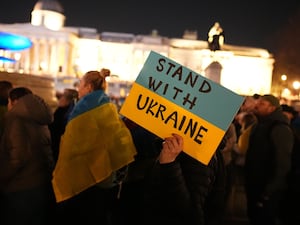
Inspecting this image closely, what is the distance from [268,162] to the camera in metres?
→ 5.06

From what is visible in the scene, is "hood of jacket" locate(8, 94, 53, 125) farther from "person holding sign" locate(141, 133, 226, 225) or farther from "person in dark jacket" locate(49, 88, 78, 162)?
"person holding sign" locate(141, 133, 226, 225)

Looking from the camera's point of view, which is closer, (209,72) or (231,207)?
(231,207)

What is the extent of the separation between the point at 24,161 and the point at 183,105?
6.42 feet

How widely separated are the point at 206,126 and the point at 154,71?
0.47 meters

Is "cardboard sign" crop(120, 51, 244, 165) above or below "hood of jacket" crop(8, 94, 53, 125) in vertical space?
above

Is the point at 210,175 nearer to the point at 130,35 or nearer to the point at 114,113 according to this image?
the point at 114,113

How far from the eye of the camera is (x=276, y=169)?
4.95 metres

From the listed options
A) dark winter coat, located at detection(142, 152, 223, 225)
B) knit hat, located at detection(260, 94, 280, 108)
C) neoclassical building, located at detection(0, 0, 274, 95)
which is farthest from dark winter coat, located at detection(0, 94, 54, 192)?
neoclassical building, located at detection(0, 0, 274, 95)

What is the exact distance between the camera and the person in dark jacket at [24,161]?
164 inches

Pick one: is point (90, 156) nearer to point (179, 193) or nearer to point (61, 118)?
point (179, 193)

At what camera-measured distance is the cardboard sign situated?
9.16 ft

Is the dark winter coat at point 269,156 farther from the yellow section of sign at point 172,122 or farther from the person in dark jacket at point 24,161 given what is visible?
the yellow section of sign at point 172,122

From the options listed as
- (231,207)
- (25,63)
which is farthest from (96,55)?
(231,207)

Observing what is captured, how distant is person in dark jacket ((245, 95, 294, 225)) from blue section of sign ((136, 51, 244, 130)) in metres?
2.34
